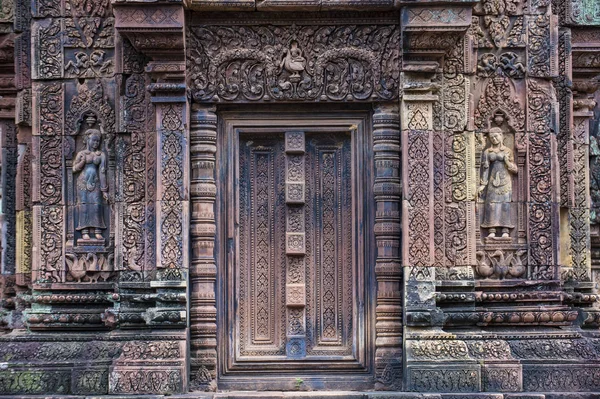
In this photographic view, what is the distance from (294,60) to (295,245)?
72.3 inches

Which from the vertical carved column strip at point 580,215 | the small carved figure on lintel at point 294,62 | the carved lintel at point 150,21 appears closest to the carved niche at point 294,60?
the small carved figure on lintel at point 294,62

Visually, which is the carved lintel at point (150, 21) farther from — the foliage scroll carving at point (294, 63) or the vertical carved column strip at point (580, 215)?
the vertical carved column strip at point (580, 215)

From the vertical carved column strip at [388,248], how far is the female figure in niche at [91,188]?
2737mm

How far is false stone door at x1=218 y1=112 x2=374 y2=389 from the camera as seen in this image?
Answer: 8.94 meters

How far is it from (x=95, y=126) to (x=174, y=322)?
2.18m

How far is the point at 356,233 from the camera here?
8977mm

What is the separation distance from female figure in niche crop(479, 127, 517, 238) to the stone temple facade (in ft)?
0.07

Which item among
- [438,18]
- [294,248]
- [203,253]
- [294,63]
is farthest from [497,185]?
[203,253]

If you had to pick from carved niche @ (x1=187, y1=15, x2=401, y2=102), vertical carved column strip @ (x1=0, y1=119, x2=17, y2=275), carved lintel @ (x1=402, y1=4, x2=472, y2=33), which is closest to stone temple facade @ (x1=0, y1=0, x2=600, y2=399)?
carved niche @ (x1=187, y1=15, x2=401, y2=102)

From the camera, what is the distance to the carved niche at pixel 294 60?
29.1ft

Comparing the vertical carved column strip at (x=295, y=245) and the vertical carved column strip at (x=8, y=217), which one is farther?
the vertical carved column strip at (x=8, y=217)

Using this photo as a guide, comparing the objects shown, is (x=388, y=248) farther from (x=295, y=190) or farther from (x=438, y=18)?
(x=438, y=18)

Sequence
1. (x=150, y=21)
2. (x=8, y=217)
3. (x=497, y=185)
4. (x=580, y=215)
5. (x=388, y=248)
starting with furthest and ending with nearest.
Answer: (x=8, y=217) < (x=580, y=215) < (x=497, y=185) < (x=388, y=248) < (x=150, y=21)

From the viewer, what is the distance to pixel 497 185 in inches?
351
